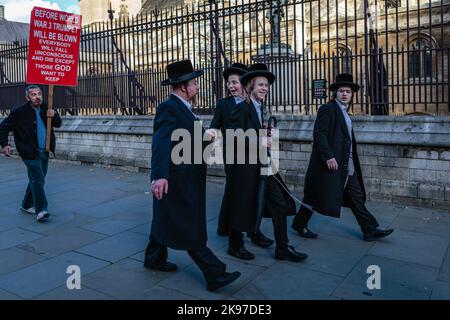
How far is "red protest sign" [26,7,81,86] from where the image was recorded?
23.7 feet

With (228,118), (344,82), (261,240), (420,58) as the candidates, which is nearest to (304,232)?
(261,240)

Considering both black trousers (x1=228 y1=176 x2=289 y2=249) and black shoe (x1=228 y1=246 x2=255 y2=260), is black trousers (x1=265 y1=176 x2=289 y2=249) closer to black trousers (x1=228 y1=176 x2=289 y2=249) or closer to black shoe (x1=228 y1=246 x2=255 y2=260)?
black trousers (x1=228 y1=176 x2=289 y2=249)

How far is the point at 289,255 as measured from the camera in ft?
14.3

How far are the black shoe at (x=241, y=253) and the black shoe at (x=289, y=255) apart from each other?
0.27 meters

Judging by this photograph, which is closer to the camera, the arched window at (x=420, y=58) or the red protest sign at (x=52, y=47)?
the arched window at (x=420, y=58)

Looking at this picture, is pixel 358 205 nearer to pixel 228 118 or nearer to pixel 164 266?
pixel 228 118

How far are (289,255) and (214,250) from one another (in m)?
0.88

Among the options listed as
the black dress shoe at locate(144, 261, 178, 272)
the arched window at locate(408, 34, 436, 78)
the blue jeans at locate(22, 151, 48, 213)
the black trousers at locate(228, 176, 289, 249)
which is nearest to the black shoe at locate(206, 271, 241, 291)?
the black dress shoe at locate(144, 261, 178, 272)

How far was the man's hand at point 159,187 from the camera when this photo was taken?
3.57m

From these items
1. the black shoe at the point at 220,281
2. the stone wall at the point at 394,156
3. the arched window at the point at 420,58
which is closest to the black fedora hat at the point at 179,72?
the black shoe at the point at 220,281

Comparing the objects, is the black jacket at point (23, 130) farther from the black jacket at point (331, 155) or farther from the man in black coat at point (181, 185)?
the black jacket at point (331, 155)
